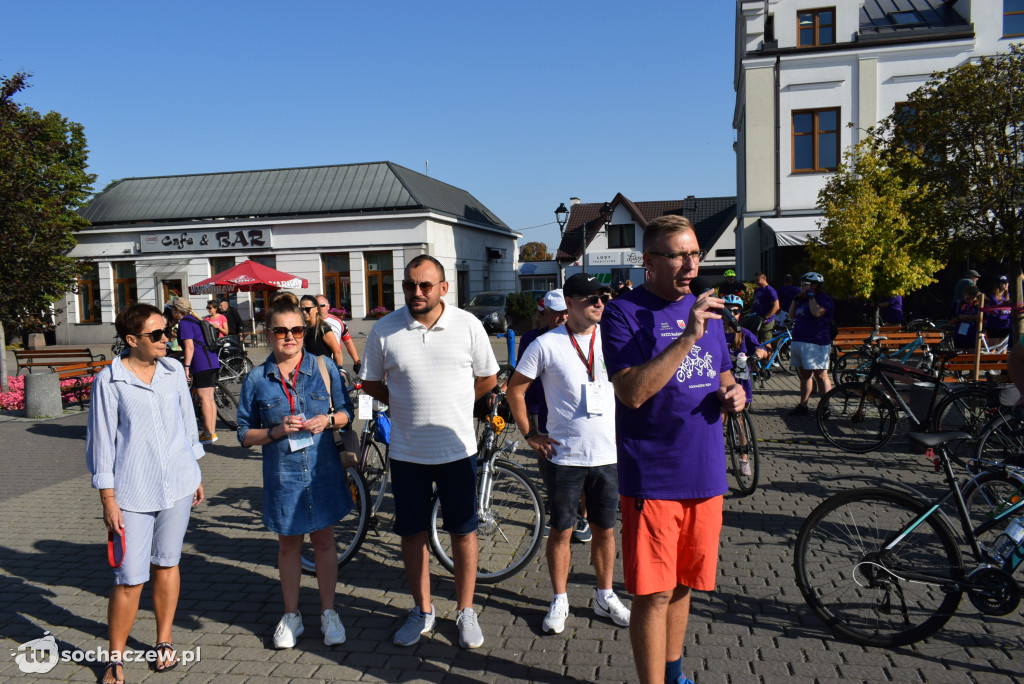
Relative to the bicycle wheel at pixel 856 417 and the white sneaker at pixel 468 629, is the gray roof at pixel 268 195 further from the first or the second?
the white sneaker at pixel 468 629

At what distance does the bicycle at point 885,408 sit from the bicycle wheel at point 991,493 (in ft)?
9.59

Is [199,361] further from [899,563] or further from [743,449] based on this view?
[899,563]

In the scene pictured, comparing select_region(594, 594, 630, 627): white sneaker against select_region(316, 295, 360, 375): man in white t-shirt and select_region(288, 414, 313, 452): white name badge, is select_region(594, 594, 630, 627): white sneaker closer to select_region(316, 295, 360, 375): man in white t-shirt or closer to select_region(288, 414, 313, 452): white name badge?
select_region(288, 414, 313, 452): white name badge

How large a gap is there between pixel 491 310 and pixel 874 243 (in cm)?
1423

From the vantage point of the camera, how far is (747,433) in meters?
6.14

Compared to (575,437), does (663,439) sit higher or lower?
higher

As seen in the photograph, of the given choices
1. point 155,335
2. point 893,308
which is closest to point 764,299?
point 893,308

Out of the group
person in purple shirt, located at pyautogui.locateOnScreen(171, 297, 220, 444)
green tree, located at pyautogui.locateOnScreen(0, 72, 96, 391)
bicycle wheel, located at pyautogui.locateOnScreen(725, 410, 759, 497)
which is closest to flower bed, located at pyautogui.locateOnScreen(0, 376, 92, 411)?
green tree, located at pyautogui.locateOnScreen(0, 72, 96, 391)

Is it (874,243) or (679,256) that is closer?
(679,256)

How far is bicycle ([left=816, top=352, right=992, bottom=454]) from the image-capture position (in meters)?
7.01

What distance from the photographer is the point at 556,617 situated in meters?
3.82

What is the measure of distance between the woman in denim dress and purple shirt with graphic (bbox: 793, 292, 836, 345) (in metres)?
7.38

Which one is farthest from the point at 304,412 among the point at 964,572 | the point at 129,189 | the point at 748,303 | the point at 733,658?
the point at 129,189

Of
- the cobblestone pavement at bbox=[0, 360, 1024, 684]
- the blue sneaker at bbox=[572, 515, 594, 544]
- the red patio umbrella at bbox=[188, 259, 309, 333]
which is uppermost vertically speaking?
the red patio umbrella at bbox=[188, 259, 309, 333]
